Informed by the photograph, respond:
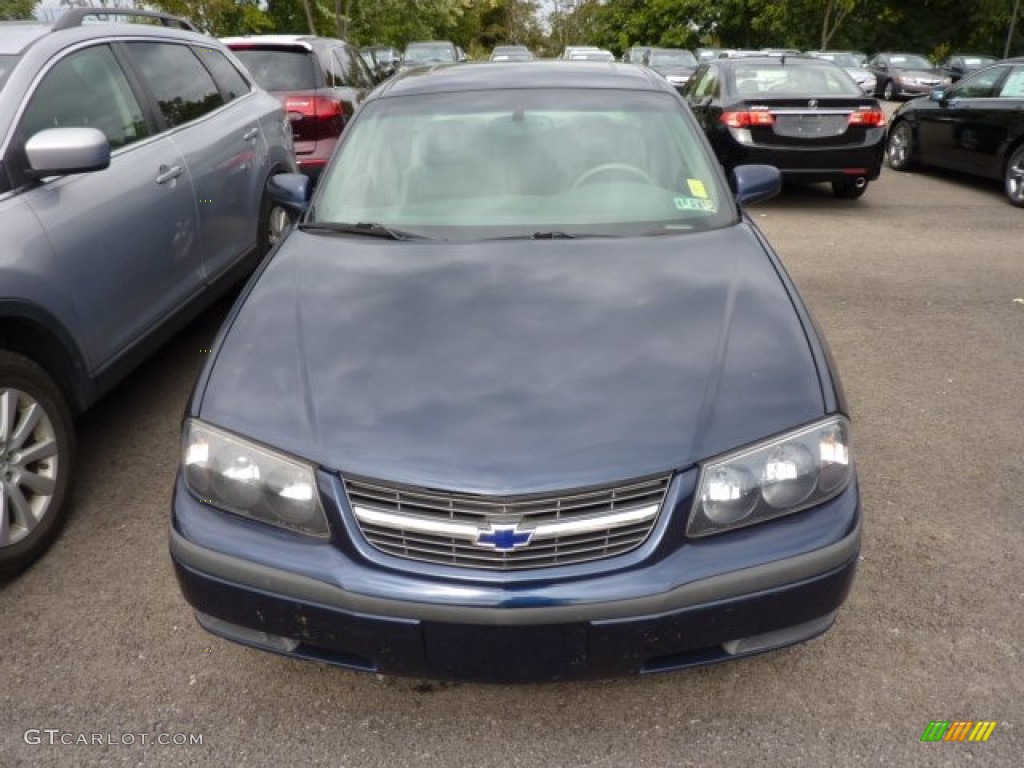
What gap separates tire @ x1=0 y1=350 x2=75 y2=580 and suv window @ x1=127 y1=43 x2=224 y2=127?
1.91 meters

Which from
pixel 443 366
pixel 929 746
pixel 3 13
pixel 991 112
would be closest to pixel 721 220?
pixel 443 366

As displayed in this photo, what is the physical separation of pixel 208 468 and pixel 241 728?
2.39 feet

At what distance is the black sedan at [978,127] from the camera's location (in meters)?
8.86

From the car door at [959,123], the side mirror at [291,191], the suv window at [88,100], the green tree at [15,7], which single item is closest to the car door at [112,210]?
the suv window at [88,100]

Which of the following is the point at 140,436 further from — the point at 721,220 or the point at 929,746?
the point at 929,746

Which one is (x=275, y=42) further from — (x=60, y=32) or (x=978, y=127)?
(x=978, y=127)

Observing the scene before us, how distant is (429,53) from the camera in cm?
2600

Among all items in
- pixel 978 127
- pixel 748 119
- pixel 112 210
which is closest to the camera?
pixel 112 210

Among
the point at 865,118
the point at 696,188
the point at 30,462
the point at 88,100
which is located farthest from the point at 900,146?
the point at 30,462

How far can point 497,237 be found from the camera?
9.72ft

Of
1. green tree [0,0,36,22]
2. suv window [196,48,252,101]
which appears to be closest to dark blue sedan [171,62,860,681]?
suv window [196,48,252,101]

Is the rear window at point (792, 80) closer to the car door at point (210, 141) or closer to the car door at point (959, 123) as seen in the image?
the car door at point (959, 123)

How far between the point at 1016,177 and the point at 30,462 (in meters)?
9.34

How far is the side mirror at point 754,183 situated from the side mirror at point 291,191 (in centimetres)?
185
